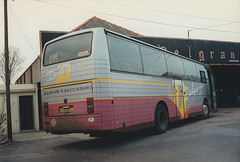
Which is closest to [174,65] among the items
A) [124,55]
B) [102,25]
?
[124,55]

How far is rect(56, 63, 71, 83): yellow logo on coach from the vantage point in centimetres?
756

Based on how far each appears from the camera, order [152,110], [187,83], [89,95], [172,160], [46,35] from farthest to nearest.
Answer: [46,35] < [187,83] < [152,110] < [89,95] < [172,160]

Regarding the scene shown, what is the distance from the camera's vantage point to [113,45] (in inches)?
300

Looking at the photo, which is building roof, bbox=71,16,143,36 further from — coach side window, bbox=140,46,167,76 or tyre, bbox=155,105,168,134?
tyre, bbox=155,105,168,134

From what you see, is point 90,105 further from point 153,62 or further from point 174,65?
point 174,65

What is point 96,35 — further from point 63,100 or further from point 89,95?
point 63,100

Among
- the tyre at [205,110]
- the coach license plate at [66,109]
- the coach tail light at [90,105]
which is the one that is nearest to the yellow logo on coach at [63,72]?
the coach license plate at [66,109]

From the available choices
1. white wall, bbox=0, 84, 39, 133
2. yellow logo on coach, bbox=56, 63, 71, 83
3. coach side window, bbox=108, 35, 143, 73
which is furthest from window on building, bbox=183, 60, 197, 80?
white wall, bbox=0, 84, 39, 133

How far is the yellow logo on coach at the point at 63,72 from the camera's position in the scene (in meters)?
7.56

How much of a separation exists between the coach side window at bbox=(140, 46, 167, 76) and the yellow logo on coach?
2.83 m

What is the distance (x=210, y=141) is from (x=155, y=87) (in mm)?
2973

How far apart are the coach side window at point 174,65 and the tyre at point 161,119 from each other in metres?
1.88

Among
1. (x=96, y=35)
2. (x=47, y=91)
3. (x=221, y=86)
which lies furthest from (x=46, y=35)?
(x=221, y=86)

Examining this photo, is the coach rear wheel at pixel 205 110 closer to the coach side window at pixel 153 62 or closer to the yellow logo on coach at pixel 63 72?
the coach side window at pixel 153 62
